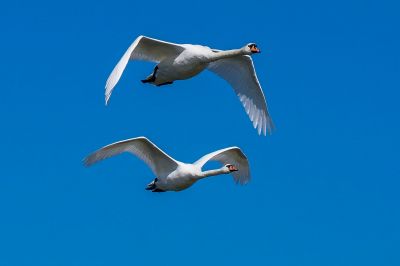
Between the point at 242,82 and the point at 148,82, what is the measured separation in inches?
164

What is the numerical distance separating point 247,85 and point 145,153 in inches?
170

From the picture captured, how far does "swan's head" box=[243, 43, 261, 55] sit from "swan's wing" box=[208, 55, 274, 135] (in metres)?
1.89

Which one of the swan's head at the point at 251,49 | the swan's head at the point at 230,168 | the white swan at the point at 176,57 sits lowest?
the swan's head at the point at 230,168

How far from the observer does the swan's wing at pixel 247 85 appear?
4353 centimetres

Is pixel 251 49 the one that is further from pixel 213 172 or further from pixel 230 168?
pixel 230 168

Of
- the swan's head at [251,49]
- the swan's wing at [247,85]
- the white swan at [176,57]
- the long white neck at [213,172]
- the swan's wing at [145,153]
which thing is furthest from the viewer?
the swan's wing at [247,85]

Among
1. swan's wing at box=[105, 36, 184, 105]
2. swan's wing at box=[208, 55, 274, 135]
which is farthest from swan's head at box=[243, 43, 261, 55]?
swan's wing at box=[105, 36, 184, 105]

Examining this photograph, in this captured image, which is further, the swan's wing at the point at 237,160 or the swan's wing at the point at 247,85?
the swan's wing at the point at 237,160

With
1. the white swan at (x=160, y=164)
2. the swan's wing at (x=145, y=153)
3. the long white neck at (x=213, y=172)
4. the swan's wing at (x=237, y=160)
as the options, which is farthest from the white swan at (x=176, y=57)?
the swan's wing at (x=237, y=160)

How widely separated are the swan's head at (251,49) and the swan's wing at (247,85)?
1887 mm

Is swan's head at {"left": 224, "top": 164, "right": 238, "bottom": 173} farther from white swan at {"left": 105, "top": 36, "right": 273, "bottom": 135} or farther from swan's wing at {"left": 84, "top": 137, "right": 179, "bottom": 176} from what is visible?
white swan at {"left": 105, "top": 36, "right": 273, "bottom": 135}

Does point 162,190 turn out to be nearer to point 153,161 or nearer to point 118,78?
point 153,161

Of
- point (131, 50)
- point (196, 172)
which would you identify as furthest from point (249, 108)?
point (131, 50)

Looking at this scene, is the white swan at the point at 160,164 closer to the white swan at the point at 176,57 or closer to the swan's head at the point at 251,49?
the white swan at the point at 176,57
